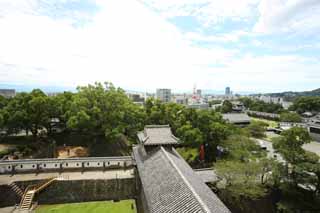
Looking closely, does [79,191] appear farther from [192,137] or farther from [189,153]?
[189,153]

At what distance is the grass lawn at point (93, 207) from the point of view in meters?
14.8

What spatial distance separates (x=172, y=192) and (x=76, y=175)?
1223cm

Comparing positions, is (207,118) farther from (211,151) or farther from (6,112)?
(6,112)

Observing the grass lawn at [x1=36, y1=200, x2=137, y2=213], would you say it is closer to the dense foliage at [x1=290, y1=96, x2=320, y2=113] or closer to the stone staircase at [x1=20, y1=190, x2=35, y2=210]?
the stone staircase at [x1=20, y1=190, x2=35, y2=210]

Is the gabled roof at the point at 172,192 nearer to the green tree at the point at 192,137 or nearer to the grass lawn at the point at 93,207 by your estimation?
the grass lawn at the point at 93,207

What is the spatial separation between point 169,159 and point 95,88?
57.0ft

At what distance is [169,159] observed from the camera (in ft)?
42.3

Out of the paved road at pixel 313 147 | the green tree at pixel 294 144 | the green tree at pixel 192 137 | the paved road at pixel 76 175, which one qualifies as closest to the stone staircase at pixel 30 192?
the paved road at pixel 76 175

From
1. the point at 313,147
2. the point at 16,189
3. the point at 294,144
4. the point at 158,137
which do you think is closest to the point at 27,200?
the point at 16,189

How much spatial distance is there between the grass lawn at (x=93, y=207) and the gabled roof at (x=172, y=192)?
3.92 m

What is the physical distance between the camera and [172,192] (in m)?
9.32

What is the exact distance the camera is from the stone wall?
15884mm

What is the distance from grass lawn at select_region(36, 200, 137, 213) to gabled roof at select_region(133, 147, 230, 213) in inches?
154

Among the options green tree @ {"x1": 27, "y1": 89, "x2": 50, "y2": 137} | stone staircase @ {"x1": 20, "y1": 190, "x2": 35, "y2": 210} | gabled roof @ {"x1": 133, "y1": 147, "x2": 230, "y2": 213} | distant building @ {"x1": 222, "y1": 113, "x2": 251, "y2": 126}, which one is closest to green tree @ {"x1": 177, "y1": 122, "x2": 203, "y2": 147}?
gabled roof @ {"x1": 133, "y1": 147, "x2": 230, "y2": 213}
